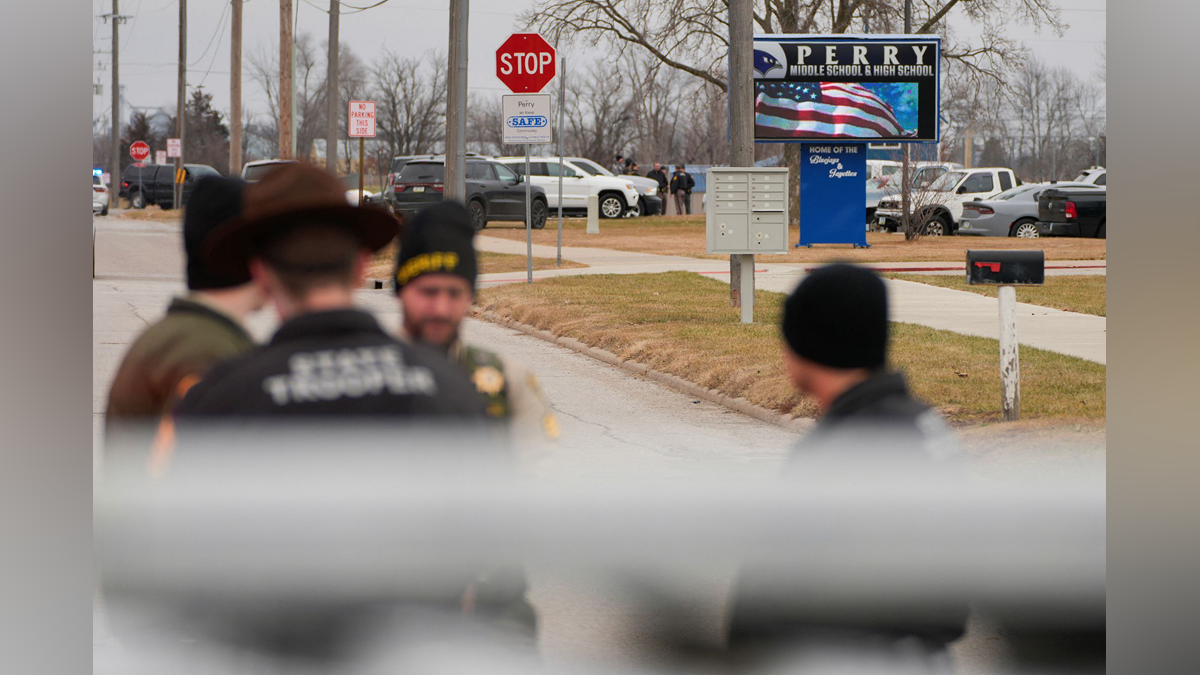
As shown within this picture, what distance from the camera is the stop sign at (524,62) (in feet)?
17.9

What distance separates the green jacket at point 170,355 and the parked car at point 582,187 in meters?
28.6

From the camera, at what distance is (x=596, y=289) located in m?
14.6

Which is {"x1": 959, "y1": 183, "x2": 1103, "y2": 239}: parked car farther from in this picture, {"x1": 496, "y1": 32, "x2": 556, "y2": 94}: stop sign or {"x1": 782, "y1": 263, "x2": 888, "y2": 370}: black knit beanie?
{"x1": 782, "y1": 263, "x2": 888, "y2": 370}: black knit beanie

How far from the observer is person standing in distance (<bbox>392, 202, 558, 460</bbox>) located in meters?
2.66

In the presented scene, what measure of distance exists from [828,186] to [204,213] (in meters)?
17.1

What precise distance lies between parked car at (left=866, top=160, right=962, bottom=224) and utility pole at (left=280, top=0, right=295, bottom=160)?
2003 centimetres

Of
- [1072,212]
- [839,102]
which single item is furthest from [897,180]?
[839,102]

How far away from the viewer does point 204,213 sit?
2.71 m

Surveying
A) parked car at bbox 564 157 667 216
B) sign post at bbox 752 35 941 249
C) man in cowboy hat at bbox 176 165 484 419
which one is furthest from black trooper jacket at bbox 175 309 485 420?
parked car at bbox 564 157 667 216

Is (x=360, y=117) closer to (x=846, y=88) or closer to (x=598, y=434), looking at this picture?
(x=598, y=434)

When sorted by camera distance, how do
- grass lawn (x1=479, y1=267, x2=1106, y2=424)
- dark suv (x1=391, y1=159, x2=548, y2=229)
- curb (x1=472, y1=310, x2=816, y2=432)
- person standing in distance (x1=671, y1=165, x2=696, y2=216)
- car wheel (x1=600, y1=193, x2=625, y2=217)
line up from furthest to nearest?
person standing in distance (x1=671, y1=165, x2=696, y2=216)
car wheel (x1=600, y1=193, x2=625, y2=217)
dark suv (x1=391, y1=159, x2=548, y2=229)
curb (x1=472, y1=310, x2=816, y2=432)
grass lawn (x1=479, y1=267, x2=1106, y2=424)

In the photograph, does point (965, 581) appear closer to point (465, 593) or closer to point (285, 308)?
point (465, 593)

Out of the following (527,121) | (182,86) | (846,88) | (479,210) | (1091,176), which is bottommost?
(182,86)
